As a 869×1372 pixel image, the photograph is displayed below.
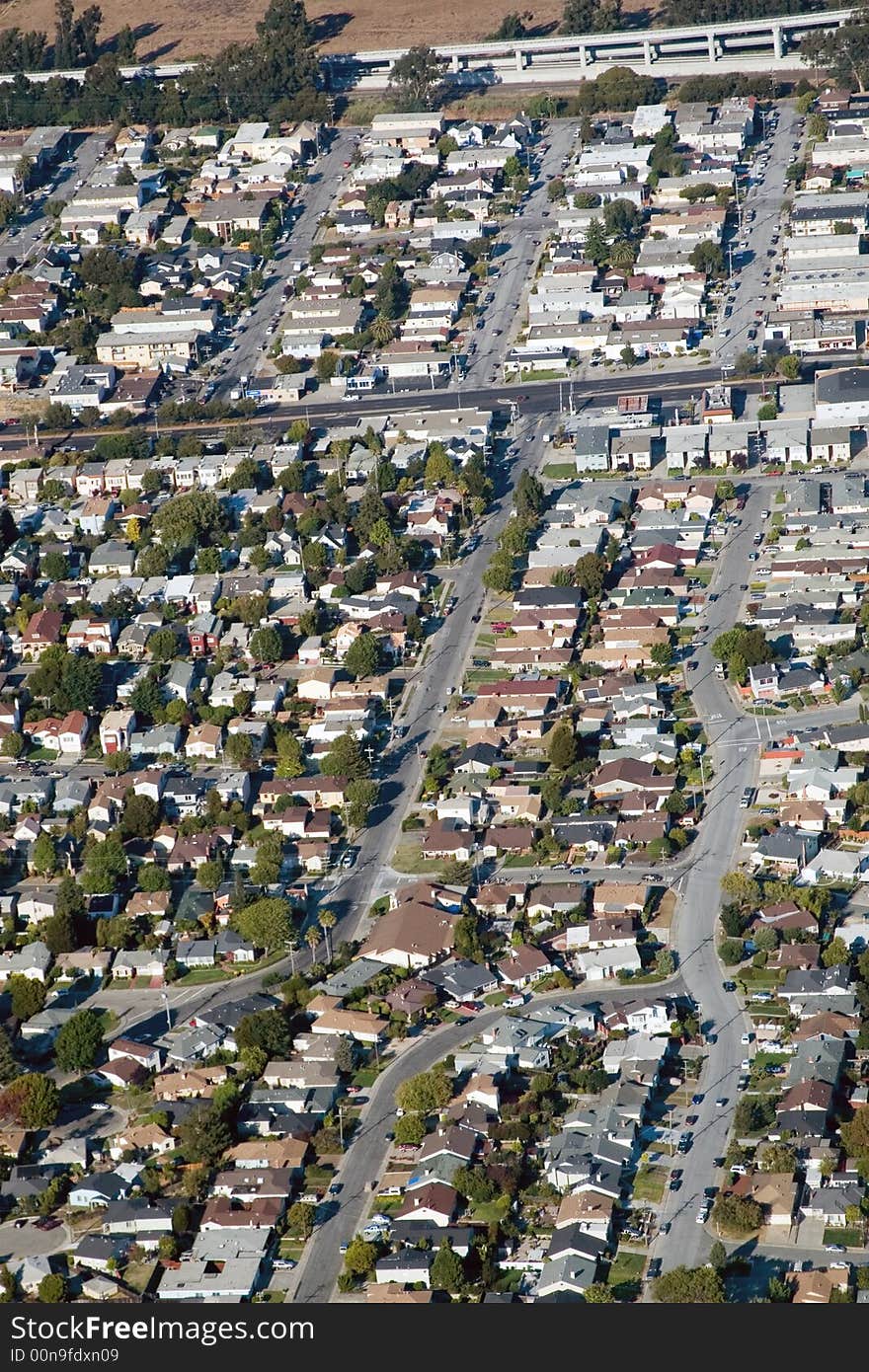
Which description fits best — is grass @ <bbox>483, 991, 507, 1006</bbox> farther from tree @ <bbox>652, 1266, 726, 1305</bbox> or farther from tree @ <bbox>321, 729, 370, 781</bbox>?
tree @ <bbox>652, 1266, 726, 1305</bbox>

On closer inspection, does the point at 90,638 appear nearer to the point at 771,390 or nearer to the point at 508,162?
the point at 771,390

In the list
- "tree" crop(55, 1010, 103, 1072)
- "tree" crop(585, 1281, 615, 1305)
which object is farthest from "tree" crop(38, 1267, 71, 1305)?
"tree" crop(585, 1281, 615, 1305)

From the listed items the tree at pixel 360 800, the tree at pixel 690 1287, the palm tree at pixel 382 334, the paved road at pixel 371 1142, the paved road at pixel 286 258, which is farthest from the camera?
the paved road at pixel 286 258

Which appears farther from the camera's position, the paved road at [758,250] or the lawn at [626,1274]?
the paved road at [758,250]

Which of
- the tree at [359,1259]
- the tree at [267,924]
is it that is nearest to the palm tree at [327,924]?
the tree at [267,924]

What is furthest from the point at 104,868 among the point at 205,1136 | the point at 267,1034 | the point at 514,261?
the point at 514,261

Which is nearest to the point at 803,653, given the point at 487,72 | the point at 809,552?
the point at 809,552

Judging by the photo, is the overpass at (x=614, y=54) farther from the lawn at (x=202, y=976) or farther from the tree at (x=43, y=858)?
the lawn at (x=202, y=976)

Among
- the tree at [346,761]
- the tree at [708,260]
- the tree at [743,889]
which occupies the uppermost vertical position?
the tree at [708,260]
